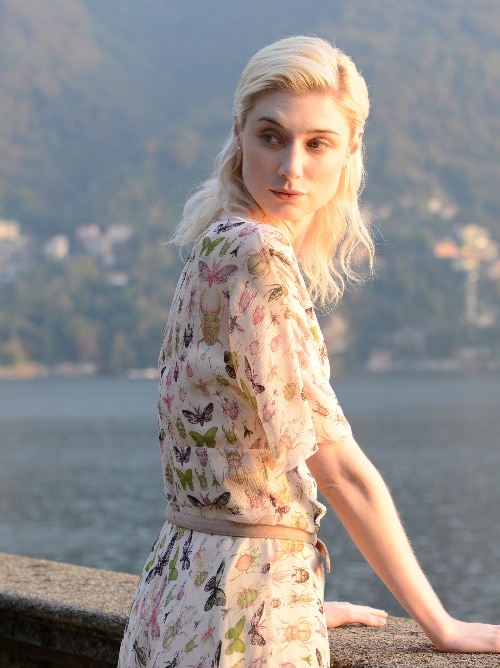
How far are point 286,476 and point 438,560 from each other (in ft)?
96.4

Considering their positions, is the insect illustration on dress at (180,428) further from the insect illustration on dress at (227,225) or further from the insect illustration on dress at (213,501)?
the insect illustration on dress at (227,225)

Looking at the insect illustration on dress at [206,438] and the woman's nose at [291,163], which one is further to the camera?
the woman's nose at [291,163]

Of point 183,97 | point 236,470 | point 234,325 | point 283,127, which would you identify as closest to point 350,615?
point 236,470

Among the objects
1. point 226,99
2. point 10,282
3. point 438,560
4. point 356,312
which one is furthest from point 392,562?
point 226,99

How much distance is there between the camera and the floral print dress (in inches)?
61.9

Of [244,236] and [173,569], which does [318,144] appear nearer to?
[244,236]

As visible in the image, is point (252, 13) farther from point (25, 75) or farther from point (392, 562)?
point (392, 562)

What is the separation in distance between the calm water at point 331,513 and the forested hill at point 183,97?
42861mm

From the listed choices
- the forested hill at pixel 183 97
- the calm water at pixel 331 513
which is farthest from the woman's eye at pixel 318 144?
the forested hill at pixel 183 97

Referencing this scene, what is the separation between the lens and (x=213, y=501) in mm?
1633

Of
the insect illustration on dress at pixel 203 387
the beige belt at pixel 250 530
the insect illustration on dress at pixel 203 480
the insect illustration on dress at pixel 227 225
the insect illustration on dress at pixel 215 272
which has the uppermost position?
the insect illustration on dress at pixel 227 225

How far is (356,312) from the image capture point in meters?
125

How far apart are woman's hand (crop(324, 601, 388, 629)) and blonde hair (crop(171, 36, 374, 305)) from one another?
0.63 meters

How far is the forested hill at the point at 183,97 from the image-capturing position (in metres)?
139
